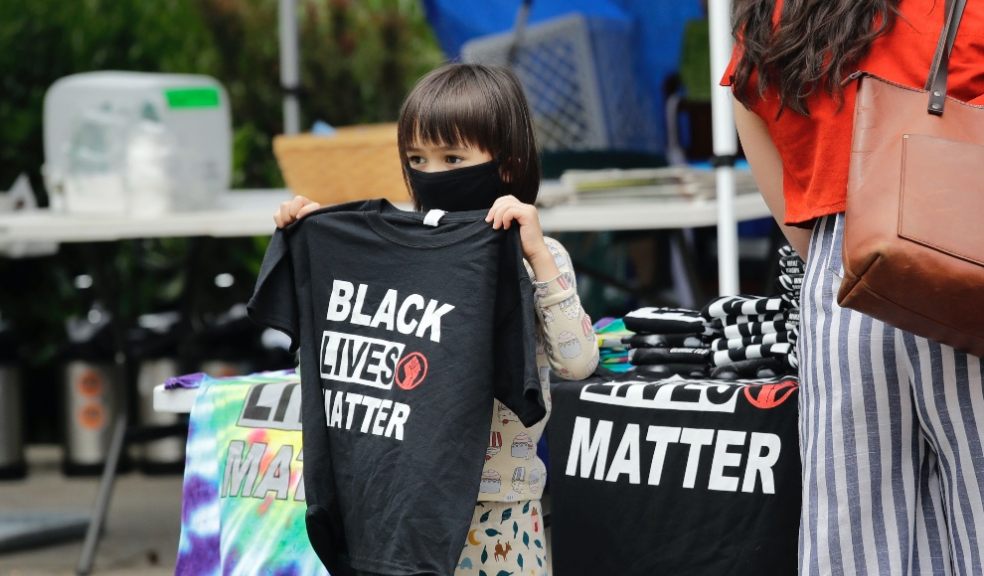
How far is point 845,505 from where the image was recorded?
2156 mm

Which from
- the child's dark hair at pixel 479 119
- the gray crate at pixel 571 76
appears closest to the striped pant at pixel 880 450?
the child's dark hair at pixel 479 119

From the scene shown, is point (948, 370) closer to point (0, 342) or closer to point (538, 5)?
point (538, 5)

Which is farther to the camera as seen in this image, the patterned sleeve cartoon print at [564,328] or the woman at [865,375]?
the patterned sleeve cartoon print at [564,328]

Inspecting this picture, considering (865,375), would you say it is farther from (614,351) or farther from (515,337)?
(614,351)

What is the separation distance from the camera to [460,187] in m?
2.40

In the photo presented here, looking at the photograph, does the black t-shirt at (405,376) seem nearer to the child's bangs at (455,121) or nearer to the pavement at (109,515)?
the child's bangs at (455,121)

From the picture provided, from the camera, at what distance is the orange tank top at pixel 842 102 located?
206cm

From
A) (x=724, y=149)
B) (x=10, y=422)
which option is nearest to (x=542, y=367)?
(x=724, y=149)

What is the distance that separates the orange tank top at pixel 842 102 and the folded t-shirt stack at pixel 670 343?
0.55 m

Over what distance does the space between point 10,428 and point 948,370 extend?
480cm

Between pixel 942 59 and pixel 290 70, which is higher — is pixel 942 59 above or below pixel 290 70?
above

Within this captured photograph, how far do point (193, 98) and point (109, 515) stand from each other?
1656 millimetres

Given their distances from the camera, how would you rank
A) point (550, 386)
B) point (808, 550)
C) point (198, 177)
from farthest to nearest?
point (198, 177) < point (550, 386) < point (808, 550)

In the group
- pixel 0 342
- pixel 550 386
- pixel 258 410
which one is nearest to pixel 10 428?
pixel 0 342
